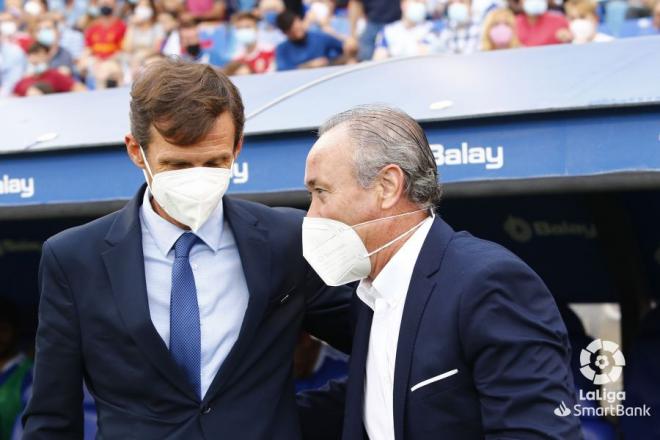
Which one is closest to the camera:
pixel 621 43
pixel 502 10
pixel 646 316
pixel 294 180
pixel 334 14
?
pixel 294 180

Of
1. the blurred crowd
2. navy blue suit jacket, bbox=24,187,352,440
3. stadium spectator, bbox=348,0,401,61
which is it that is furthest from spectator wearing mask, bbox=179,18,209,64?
navy blue suit jacket, bbox=24,187,352,440

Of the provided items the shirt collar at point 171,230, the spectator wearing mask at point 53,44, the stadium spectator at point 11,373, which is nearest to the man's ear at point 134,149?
the shirt collar at point 171,230

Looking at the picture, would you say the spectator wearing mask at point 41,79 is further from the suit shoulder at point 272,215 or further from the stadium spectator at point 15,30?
the suit shoulder at point 272,215

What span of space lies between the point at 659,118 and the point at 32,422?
1.86 meters

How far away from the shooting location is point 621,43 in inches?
159

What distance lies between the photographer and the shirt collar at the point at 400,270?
2.47 metres

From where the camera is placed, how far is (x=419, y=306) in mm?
2385

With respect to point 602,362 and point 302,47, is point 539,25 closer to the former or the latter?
point 302,47

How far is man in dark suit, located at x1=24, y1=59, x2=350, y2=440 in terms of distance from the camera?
2.53 metres

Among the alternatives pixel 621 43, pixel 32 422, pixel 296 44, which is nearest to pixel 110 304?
pixel 32 422

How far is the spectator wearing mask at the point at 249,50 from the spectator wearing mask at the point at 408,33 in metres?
0.96

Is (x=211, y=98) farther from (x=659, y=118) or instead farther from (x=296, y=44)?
(x=296, y=44)

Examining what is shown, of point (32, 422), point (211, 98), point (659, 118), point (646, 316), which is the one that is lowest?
point (646, 316)

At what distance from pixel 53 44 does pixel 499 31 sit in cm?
589
